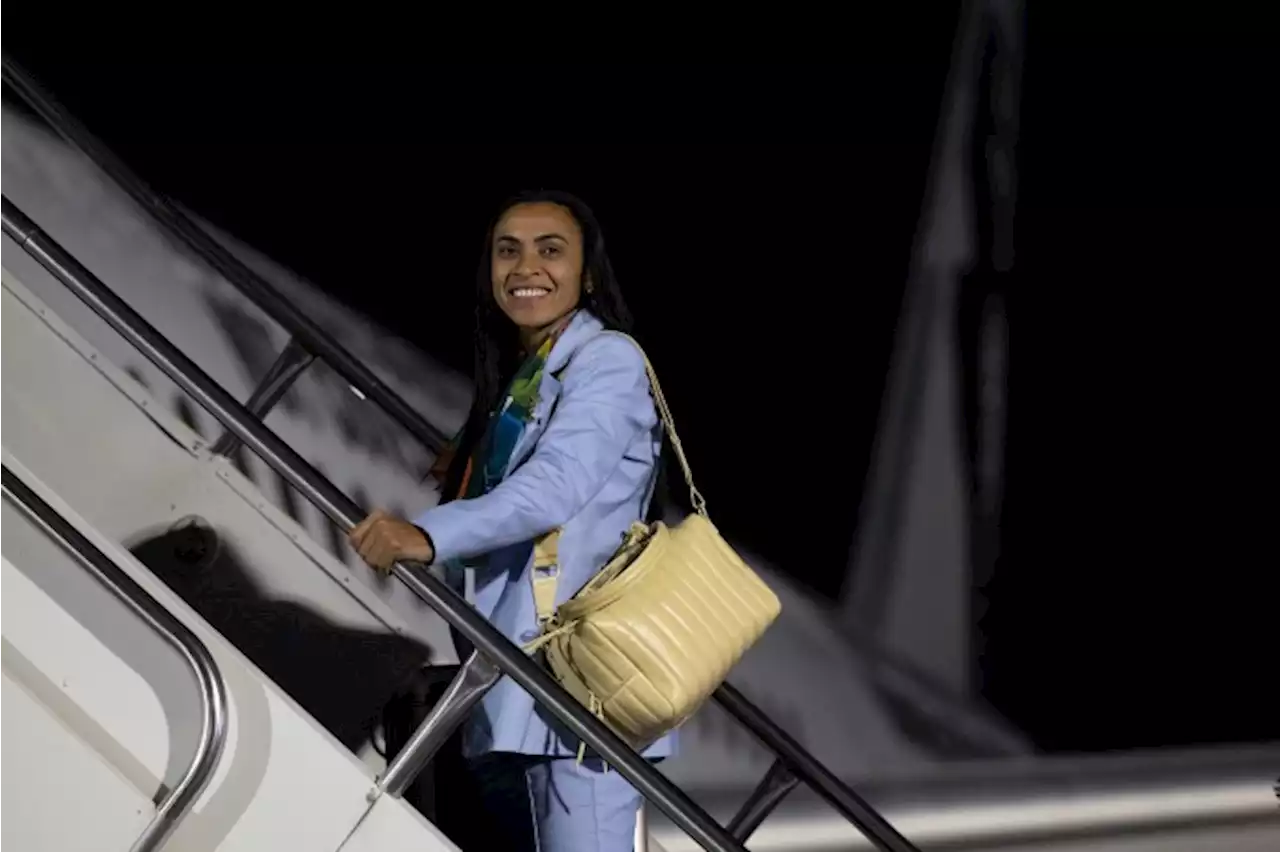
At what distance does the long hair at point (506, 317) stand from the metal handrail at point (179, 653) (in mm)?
466

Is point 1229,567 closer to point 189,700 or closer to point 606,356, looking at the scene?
point 606,356

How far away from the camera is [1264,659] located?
3.13m

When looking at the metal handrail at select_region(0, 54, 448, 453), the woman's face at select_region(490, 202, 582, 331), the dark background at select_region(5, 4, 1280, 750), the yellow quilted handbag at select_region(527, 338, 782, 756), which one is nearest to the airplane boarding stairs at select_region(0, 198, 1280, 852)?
the yellow quilted handbag at select_region(527, 338, 782, 756)

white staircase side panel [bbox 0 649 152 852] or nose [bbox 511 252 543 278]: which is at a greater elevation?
nose [bbox 511 252 543 278]

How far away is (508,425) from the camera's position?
155cm

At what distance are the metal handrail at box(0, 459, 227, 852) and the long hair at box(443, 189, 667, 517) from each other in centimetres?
47

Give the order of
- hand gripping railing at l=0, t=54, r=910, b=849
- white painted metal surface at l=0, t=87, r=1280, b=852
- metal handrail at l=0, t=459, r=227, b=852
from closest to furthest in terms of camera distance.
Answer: metal handrail at l=0, t=459, r=227, b=852
white painted metal surface at l=0, t=87, r=1280, b=852
hand gripping railing at l=0, t=54, r=910, b=849

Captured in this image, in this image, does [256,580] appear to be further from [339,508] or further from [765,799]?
[765,799]

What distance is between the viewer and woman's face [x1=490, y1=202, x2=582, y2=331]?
161 centimetres

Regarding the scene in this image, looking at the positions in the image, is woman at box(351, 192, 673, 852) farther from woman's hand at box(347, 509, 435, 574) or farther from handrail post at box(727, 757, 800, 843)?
handrail post at box(727, 757, 800, 843)

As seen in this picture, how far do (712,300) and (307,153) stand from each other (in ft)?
2.85

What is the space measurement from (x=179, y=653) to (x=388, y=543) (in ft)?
0.74

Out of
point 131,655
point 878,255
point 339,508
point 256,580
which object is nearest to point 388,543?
point 339,508

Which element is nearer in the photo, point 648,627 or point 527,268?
point 648,627
